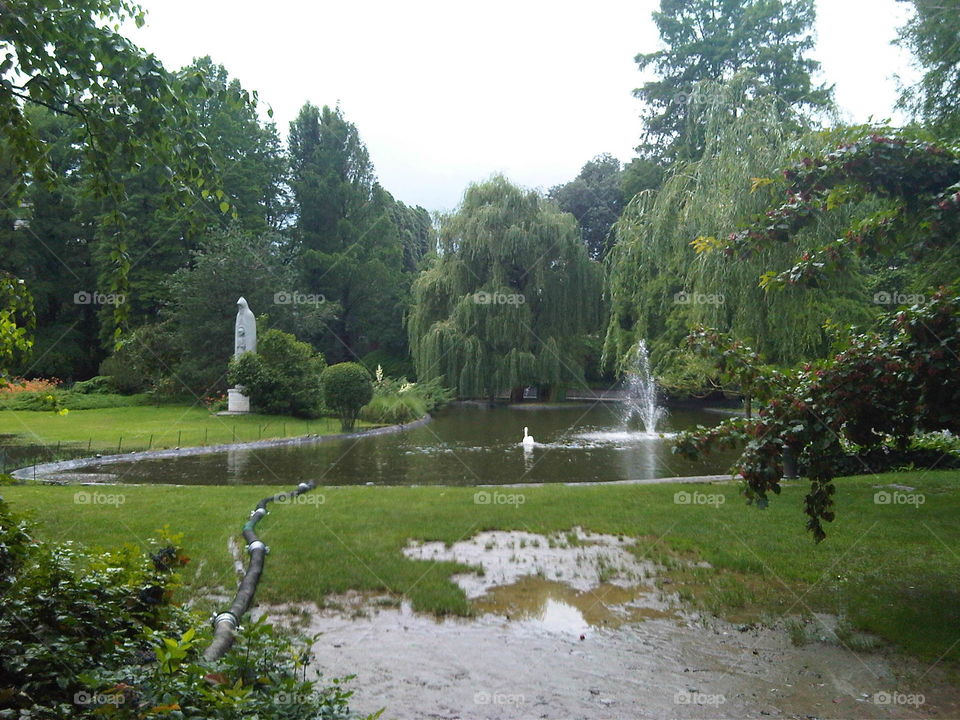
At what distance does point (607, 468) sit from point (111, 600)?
386 inches

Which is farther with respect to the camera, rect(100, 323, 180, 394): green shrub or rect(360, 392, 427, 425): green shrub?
rect(100, 323, 180, 394): green shrub

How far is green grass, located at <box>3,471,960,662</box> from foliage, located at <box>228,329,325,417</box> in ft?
38.0

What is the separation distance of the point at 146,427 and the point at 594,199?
29.0 m

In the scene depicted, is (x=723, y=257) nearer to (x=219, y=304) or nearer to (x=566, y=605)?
(x=566, y=605)

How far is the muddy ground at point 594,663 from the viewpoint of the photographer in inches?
138

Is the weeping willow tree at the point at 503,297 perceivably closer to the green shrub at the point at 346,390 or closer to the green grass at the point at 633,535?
the green shrub at the point at 346,390

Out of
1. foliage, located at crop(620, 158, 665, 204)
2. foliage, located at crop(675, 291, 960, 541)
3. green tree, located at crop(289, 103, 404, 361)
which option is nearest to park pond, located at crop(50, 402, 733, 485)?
foliage, located at crop(675, 291, 960, 541)

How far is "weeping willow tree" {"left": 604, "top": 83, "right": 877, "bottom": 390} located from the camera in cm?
1199

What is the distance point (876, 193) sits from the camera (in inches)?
211

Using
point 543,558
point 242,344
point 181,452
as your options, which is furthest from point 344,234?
point 543,558

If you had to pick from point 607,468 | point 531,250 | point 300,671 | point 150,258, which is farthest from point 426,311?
point 300,671

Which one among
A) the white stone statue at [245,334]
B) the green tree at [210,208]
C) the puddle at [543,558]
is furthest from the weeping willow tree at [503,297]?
the puddle at [543,558]

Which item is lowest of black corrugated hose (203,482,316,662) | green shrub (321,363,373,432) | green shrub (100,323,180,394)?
black corrugated hose (203,482,316,662)

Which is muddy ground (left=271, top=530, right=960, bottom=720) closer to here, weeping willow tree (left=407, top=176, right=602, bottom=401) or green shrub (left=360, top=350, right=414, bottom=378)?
weeping willow tree (left=407, top=176, right=602, bottom=401)
